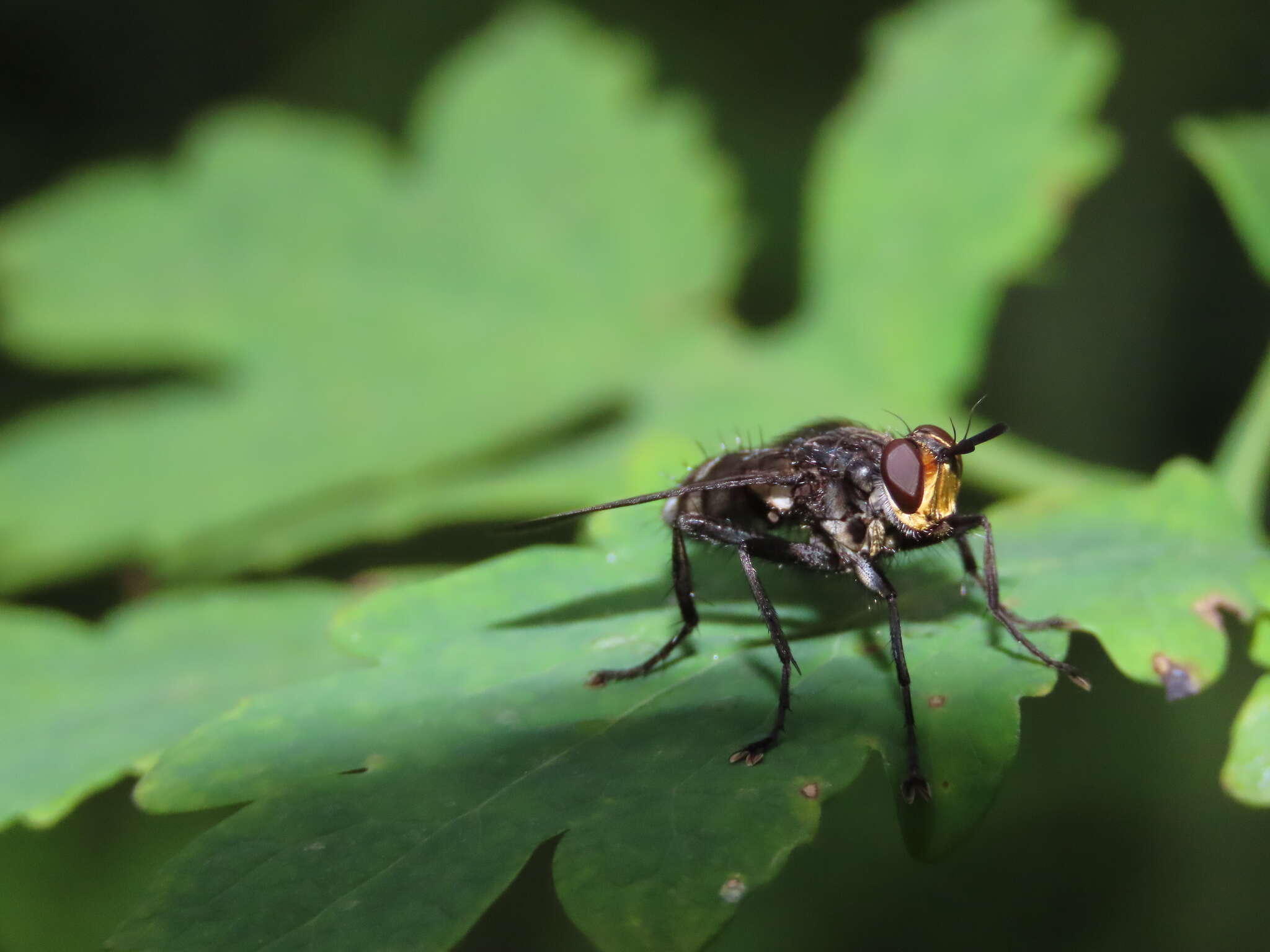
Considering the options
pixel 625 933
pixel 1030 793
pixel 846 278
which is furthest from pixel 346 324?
pixel 625 933

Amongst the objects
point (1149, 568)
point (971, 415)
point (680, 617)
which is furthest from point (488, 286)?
point (1149, 568)

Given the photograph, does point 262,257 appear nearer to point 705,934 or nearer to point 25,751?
point 25,751

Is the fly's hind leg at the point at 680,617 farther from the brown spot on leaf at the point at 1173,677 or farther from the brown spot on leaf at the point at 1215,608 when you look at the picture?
the brown spot on leaf at the point at 1215,608

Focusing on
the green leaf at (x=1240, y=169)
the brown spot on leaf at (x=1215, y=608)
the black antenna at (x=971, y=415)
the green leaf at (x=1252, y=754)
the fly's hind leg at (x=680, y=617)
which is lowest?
the green leaf at (x=1252, y=754)

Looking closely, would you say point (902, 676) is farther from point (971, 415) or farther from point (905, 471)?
point (971, 415)

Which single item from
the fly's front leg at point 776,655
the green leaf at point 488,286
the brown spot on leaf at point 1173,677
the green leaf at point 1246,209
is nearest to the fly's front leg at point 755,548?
the fly's front leg at point 776,655

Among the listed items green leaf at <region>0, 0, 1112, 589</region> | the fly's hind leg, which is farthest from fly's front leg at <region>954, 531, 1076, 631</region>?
A: green leaf at <region>0, 0, 1112, 589</region>

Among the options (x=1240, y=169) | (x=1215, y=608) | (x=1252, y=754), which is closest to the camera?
(x=1252, y=754)
